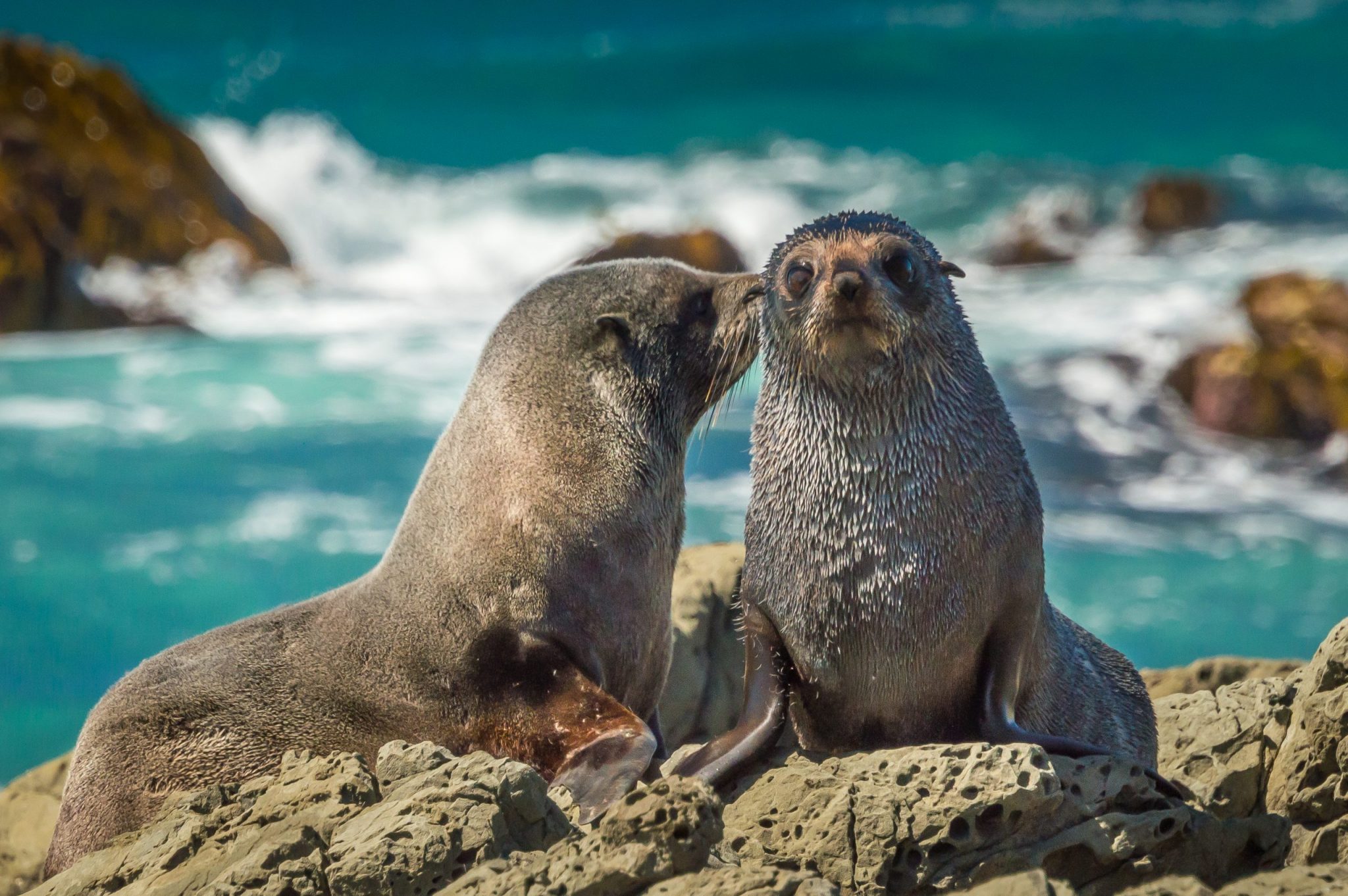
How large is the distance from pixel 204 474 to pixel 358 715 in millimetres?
12455

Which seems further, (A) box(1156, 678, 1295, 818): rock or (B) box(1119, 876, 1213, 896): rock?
(A) box(1156, 678, 1295, 818): rock

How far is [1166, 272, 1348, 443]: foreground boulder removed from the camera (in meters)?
15.5

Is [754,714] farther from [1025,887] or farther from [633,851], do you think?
[1025,887]

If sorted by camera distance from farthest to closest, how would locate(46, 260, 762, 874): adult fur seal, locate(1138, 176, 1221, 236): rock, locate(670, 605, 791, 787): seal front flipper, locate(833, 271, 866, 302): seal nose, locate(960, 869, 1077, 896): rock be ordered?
locate(1138, 176, 1221, 236): rock, locate(46, 260, 762, 874): adult fur seal, locate(670, 605, 791, 787): seal front flipper, locate(833, 271, 866, 302): seal nose, locate(960, 869, 1077, 896): rock

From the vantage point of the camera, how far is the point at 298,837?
12.5 ft

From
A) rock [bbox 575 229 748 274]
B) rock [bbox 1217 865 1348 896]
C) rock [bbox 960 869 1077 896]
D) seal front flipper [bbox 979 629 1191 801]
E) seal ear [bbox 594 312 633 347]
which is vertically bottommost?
rock [bbox 1217 865 1348 896]

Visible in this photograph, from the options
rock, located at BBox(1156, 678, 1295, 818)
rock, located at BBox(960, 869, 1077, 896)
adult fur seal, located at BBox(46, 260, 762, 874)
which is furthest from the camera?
adult fur seal, located at BBox(46, 260, 762, 874)

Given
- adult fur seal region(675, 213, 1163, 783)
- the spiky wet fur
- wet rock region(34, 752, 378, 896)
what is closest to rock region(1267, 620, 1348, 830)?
adult fur seal region(675, 213, 1163, 783)

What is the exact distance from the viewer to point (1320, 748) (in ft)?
14.7

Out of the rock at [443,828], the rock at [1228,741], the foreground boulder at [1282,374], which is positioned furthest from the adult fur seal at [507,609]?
the foreground boulder at [1282,374]

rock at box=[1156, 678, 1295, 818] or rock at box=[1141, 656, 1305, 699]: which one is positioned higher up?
rock at box=[1141, 656, 1305, 699]

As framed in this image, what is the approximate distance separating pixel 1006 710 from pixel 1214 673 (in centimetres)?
318

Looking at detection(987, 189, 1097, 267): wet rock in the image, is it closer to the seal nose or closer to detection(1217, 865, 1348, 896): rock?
the seal nose

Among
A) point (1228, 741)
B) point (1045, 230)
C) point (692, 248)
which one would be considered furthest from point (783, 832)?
point (1045, 230)
